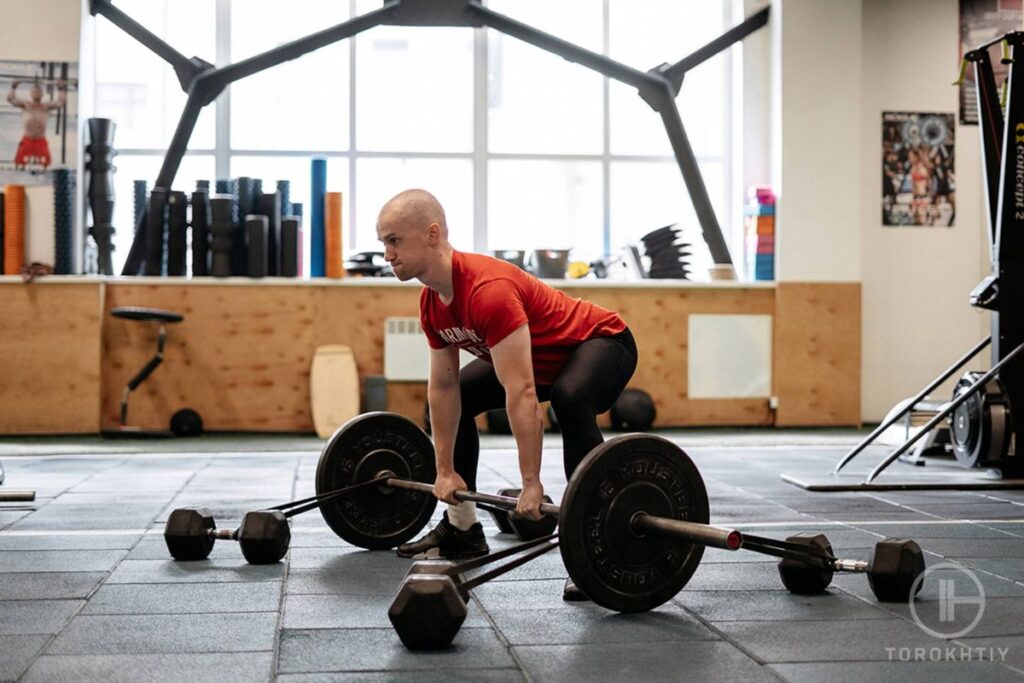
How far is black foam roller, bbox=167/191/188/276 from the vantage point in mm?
7852

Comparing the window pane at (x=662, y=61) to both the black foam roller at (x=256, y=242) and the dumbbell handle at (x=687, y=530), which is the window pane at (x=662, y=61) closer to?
the black foam roller at (x=256, y=242)

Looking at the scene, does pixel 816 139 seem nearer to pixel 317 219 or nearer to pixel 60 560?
pixel 317 219

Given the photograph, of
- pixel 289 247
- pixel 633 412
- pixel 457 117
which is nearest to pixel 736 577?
pixel 633 412

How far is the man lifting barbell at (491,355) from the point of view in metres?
2.79

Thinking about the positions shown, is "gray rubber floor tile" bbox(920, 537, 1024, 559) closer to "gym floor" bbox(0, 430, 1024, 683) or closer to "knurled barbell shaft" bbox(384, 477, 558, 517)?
"gym floor" bbox(0, 430, 1024, 683)

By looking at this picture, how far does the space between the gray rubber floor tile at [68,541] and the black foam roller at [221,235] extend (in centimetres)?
420

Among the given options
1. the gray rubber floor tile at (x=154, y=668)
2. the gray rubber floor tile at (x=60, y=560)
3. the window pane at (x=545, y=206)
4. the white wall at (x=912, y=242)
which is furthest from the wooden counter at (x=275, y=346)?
the gray rubber floor tile at (x=154, y=668)

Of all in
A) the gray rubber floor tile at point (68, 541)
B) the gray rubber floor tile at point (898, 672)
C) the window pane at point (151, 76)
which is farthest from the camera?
the window pane at point (151, 76)

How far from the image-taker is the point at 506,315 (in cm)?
279

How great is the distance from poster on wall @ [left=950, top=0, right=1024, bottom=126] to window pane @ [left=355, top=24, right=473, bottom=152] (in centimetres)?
359

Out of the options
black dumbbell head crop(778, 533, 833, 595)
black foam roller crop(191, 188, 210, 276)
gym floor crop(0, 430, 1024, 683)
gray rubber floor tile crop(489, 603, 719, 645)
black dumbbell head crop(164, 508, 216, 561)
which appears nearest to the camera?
gym floor crop(0, 430, 1024, 683)

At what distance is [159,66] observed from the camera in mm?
8547

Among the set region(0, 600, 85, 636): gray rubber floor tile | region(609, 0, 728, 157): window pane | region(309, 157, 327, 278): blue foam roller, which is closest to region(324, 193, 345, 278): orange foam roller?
region(309, 157, 327, 278): blue foam roller

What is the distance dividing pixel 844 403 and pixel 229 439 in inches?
167
